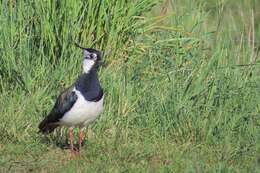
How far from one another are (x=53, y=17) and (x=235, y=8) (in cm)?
484

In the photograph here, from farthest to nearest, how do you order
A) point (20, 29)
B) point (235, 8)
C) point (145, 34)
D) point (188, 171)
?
point (235, 8), point (145, 34), point (20, 29), point (188, 171)

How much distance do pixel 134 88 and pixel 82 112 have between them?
113cm

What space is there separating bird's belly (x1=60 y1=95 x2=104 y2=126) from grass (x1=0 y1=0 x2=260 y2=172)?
0.32 m

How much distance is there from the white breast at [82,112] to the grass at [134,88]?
1.05 feet

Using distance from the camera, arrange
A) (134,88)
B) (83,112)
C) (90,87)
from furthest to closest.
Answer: (134,88) → (90,87) → (83,112)

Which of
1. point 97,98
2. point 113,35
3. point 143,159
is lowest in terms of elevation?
point 143,159

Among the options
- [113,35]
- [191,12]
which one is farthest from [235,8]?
[113,35]

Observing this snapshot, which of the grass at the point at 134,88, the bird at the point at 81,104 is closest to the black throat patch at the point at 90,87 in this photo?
the bird at the point at 81,104

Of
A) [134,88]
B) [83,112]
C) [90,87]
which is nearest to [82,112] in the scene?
[83,112]

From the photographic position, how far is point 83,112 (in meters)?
6.20

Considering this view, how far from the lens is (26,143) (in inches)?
259

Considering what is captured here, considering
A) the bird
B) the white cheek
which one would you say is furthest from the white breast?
the white cheek

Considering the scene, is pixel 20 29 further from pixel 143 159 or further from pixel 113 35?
pixel 143 159

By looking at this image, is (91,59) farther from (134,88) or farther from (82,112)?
(134,88)
